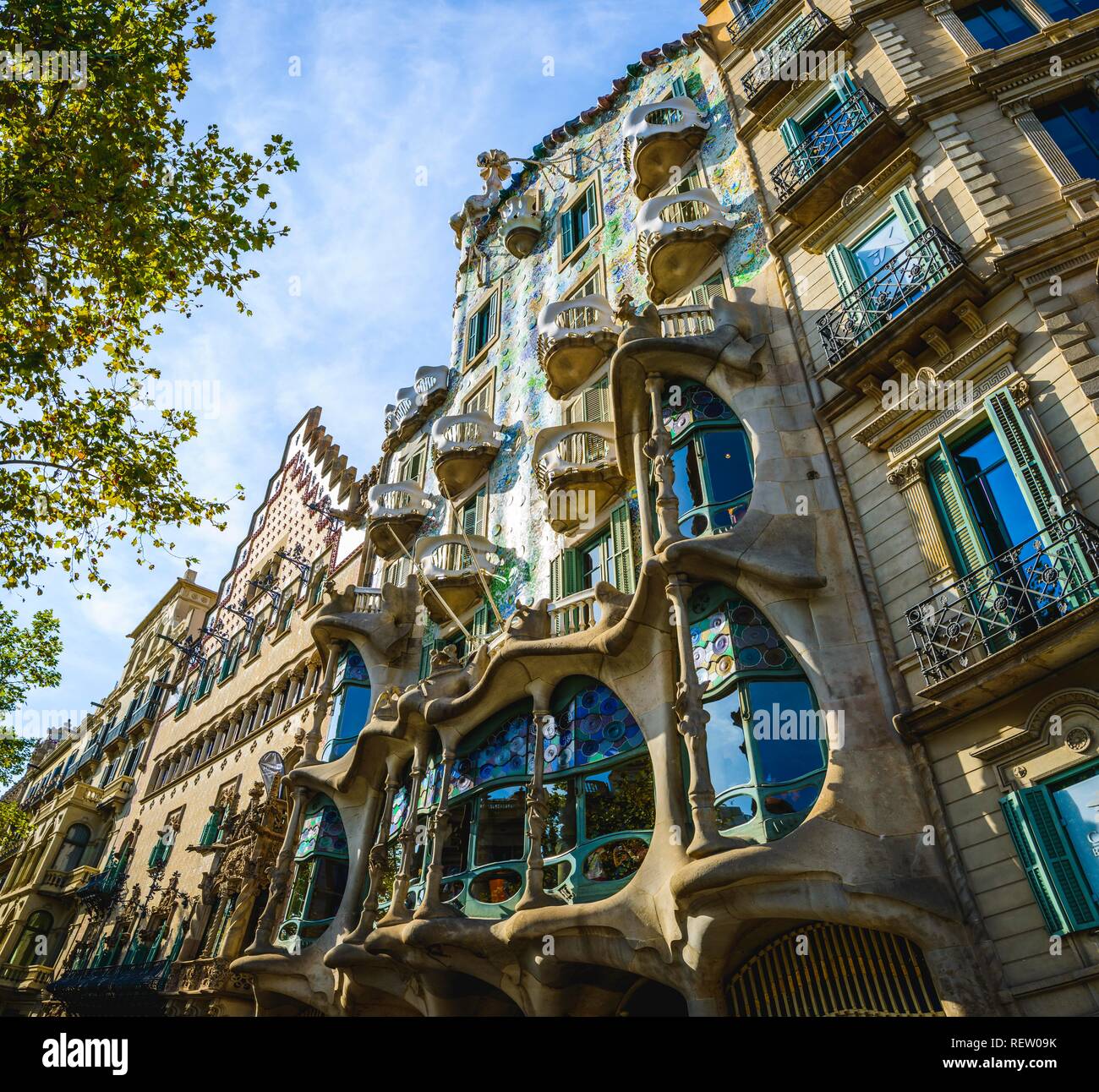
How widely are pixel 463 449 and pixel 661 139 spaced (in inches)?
347

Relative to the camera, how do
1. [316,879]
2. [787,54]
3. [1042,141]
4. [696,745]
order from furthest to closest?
[316,879] → [787,54] → [1042,141] → [696,745]

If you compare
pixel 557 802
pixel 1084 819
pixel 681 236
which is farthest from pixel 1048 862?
pixel 681 236

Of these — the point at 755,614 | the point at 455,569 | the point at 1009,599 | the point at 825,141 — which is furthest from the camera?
the point at 455,569

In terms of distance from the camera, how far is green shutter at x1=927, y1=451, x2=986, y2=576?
376 inches

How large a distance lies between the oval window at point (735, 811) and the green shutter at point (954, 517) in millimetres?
3713

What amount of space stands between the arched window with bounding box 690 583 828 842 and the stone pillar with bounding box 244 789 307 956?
35.3 feet

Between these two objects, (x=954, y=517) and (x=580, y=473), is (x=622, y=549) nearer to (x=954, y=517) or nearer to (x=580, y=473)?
(x=580, y=473)

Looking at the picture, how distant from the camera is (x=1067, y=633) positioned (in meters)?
7.71

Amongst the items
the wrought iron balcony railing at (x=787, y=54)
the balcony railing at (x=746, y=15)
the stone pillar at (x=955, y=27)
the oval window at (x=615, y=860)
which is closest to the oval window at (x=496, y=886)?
the oval window at (x=615, y=860)

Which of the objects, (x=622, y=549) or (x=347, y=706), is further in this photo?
(x=347, y=706)

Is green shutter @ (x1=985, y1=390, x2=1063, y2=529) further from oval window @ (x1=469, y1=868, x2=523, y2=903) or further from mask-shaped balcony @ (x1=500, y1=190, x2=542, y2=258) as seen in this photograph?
mask-shaped balcony @ (x1=500, y1=190, x2=542, y2=258)

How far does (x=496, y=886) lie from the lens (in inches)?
508

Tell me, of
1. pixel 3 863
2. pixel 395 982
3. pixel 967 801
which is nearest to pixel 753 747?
pixel 967 801
